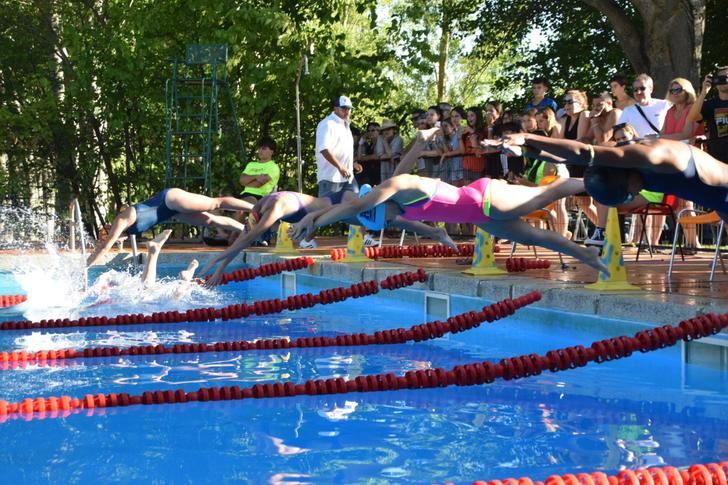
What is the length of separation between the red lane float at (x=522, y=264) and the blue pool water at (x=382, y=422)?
1.40 meters

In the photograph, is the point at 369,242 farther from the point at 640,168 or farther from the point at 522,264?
the point at 640,168

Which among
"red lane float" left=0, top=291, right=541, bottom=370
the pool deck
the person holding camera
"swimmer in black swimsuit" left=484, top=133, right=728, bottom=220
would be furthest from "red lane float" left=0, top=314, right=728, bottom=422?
the person holding camera

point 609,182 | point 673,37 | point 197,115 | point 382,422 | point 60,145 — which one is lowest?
point 382,422

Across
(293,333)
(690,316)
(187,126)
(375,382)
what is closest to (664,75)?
(187,126)

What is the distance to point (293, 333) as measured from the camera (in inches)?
309

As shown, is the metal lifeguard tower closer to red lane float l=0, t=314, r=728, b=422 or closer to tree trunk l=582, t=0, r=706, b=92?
tree trunk l=582, t=0, r=706, b=92

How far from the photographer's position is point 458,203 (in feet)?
22.2

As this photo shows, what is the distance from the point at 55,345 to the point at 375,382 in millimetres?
2969

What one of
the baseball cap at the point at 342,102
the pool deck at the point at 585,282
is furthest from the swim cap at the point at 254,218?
the baseball cap at the point at 342,102

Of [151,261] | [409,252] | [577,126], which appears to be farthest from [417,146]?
[151,261]

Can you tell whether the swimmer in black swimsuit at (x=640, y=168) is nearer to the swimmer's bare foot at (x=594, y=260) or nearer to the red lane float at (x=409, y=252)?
the swimmer's bare foot at (x=594, y=260)

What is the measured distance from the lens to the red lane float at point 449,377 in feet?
16.2

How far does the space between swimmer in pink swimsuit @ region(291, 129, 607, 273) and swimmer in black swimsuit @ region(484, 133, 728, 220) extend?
2049mm

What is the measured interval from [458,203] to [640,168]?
7.46ft
